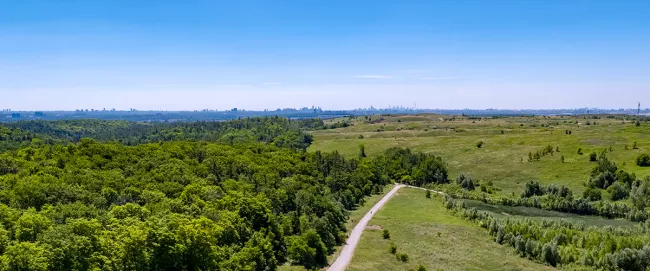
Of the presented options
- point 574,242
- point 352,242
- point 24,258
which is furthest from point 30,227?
point 574,242

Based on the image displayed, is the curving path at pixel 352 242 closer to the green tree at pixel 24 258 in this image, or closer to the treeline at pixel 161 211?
the treeline at pixel 161 211

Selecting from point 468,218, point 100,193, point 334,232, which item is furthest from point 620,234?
point 100,193

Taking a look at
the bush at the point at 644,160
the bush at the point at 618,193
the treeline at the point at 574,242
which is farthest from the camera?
the bush at the point at 644,160

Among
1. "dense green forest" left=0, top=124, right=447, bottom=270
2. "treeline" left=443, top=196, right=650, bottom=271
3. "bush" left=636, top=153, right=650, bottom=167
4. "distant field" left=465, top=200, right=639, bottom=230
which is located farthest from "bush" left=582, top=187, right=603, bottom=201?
"dense green forest" left=0, top=124, right=447, bottom=270

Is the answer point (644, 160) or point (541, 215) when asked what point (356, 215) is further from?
point (644, 160)

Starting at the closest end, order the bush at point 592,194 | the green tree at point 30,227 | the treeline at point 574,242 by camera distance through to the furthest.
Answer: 1. the green tree at point 30,227
2. the treeline at point 574,242
3. the bush at point 592,194

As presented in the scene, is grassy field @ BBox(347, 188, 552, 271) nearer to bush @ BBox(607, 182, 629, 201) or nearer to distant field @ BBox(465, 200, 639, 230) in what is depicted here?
distant field @ BBox(465, 200, 639, 230)

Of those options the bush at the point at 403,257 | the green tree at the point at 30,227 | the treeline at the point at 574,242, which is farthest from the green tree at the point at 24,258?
the treeline at the point at 574,242
